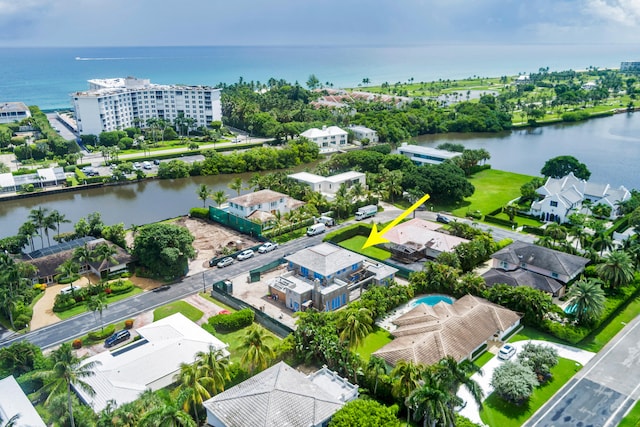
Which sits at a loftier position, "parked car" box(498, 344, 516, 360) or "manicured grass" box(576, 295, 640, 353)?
"parked car" box(498, 344, 516, 360)

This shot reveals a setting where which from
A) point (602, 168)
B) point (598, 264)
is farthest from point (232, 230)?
point (602, 168)

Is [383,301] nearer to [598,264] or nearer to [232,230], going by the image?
[598,264]

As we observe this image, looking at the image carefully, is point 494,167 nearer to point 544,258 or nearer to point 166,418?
point 544,258

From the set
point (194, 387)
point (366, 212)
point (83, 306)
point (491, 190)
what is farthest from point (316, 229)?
point (491, 190)

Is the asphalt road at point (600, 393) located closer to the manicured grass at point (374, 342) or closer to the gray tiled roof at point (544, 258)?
the gray tiled roof at point (544, 258)

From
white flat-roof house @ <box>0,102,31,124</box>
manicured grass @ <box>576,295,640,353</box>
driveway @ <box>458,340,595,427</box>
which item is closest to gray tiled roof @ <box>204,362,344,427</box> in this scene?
driveway @ <box>458,340,595,427</box>

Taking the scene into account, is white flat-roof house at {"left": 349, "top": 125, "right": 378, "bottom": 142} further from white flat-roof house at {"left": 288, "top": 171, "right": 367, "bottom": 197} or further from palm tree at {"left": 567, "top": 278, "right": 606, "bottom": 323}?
palm tree at {"left": 567, "top": 278, "right": 606, "bottom": 323}
